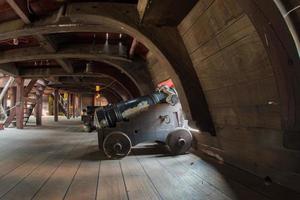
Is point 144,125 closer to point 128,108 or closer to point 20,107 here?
point 128,108

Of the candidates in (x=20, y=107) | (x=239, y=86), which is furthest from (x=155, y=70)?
(x=20, y=107)

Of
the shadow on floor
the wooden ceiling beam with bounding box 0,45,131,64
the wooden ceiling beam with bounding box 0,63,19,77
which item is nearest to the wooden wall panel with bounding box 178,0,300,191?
the shadow on floor

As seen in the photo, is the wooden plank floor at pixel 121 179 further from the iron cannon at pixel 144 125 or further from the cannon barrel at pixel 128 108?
the cannon barrel at pixel 128 108

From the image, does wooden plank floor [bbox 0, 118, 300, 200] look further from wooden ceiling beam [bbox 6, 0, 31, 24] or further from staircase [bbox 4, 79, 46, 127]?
staircase [bbox 4, 79, 46, 127]

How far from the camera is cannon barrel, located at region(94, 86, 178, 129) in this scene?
13.3 ft

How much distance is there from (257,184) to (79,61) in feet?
19.5

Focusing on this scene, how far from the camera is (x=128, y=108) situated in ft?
13.5

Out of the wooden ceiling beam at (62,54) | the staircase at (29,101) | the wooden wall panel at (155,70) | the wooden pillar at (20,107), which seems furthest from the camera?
the staircase at (29,101)

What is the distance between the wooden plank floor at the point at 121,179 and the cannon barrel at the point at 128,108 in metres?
0.46

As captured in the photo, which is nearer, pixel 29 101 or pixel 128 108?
pixel 128 108

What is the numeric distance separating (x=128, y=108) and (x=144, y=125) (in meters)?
0.31

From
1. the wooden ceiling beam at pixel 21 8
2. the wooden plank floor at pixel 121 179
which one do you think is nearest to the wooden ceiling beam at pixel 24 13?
the wooden ceiling beam at pixel 21 8

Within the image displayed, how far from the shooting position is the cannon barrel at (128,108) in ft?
13.3

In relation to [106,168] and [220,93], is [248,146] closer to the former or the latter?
[220,93]
